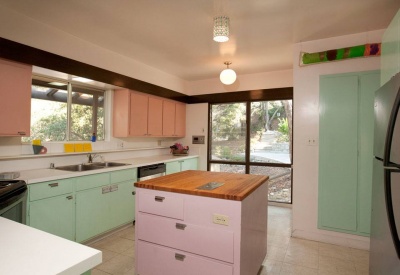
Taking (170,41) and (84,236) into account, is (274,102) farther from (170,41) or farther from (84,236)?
(84,236)

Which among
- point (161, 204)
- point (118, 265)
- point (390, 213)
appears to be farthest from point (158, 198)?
point (390, 213)

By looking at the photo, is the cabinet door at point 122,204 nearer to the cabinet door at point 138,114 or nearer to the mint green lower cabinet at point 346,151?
the cabinet door at point 138,114

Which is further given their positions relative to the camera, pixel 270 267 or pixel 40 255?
pixel 270 267

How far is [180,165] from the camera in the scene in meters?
4.41

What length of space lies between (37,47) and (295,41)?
10.3ft

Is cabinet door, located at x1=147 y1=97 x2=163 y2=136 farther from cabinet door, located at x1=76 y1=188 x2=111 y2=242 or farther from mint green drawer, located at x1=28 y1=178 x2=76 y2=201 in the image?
mint green drawer, located at x1=28 y1=178 x2=76 y2=201

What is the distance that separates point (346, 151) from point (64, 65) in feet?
11.7

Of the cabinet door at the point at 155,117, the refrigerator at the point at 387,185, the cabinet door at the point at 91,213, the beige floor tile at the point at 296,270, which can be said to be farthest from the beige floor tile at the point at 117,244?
the refrigerator at the point at 387,185

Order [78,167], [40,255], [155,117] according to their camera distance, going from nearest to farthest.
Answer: [40,255] → [78,167] → [155,117]

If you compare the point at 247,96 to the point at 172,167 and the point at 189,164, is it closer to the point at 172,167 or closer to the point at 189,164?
the point at 189,164

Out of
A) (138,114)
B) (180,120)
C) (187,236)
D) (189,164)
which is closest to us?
(187,236)

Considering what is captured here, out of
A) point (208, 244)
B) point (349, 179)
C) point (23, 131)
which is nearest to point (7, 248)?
A: point (208, 244)

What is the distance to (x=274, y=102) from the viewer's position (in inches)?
179

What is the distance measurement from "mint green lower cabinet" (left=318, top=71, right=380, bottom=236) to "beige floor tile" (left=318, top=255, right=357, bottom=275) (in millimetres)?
486
